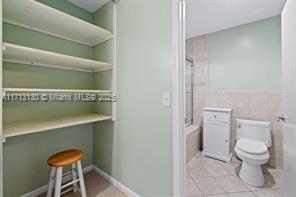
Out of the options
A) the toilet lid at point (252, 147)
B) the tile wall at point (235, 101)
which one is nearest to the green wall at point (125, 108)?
the toilet lid at point (252, 147)

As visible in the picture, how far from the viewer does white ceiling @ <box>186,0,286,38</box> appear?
6.12ft

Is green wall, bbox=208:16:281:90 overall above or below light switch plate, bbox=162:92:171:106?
above

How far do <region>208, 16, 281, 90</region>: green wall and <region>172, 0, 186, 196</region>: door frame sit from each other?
184cm

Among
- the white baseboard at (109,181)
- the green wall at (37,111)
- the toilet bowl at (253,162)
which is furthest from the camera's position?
the toilet bowl at (253,162)

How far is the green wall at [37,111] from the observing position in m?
1.39

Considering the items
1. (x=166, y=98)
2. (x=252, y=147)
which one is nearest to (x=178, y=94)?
(x=166, y=98)

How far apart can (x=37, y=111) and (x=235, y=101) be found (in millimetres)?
2969

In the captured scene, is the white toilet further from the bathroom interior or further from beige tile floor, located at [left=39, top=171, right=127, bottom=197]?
beige tile floor, located at [left=39, top=171, right=127, bottom=197]

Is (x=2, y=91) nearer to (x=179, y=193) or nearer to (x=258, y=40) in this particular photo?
(x=179, y=193)

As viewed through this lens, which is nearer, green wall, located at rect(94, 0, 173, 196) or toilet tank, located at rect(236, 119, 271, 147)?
green wall, located at rect(94, 0, 173, 196)

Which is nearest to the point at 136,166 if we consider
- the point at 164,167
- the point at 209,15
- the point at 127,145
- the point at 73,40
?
the point at 127,145

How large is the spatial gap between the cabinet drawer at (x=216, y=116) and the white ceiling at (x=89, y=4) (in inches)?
94.7

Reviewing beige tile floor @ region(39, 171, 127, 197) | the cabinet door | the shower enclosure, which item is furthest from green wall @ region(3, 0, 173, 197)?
the shower enclosure

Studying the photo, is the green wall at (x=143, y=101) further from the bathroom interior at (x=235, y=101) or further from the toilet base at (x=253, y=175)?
the toilet base at (x=253, y=175)
